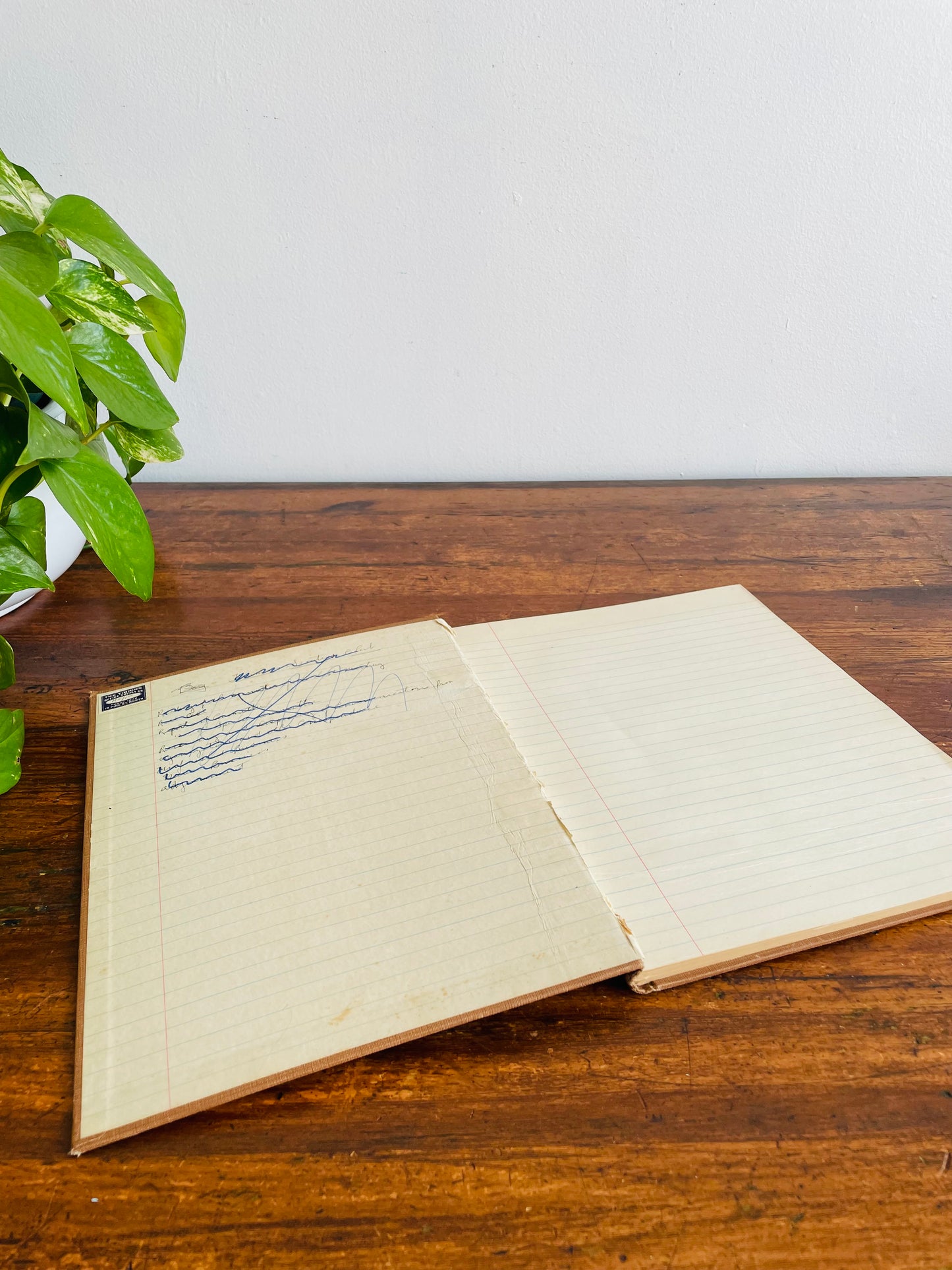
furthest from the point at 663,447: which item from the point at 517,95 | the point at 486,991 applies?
the point at 486,991

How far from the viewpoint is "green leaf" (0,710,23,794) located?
0.46 metres

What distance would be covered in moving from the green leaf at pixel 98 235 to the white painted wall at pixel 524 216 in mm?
344

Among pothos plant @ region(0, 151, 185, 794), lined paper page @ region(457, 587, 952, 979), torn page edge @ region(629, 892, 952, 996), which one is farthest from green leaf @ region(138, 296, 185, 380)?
torn page edge @ region(629, 892, 952, 996)

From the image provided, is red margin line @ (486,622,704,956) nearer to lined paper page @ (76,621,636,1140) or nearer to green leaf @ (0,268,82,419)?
lined paper page @ (76,621,636,1140)

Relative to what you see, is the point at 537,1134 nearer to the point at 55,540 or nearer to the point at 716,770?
the point at 716,770

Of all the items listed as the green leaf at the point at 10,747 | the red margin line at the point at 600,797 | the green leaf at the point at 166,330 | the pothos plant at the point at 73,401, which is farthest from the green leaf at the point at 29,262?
the red margin line at the point at 600,797

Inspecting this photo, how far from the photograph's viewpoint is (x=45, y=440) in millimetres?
368

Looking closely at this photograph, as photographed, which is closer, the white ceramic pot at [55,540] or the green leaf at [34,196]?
the green leaf at [34,196]

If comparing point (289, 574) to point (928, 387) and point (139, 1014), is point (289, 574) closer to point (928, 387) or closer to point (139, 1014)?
point (139, 1014)

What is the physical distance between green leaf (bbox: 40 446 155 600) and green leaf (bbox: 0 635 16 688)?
0.27 feet

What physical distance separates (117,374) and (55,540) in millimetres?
247

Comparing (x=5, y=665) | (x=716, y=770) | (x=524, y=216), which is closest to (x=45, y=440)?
(x=5, y=665)

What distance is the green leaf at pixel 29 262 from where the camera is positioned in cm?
36

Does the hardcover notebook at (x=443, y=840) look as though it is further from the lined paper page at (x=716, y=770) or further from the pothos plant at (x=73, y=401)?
the pothos plant at (x=73, y=401)
